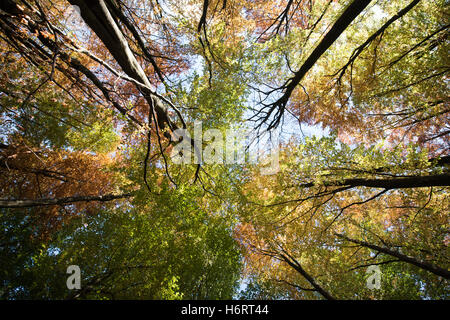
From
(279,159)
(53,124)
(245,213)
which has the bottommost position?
(245,213)

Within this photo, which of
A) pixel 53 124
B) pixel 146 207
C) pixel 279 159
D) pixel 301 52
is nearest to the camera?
pixel 146 207

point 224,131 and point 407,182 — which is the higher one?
point 224,131

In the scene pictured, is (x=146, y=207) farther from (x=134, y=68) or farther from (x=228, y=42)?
(x=228, y=42)

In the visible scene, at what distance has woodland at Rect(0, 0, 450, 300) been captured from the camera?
10.9 ft

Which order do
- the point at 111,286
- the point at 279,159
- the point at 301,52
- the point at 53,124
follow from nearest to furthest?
the point at 111,286 < the point at 301,52 < the point at 279,159 < the point at 53,124

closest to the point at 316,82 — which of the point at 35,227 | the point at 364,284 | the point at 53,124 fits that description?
the point at 364,284

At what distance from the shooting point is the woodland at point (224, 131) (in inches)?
130

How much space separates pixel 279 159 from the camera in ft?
20.3

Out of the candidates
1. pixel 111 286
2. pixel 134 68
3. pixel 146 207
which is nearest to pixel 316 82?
pixel 134 68

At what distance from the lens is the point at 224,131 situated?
5.11 meters

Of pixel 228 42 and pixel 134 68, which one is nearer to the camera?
pixel 134 68

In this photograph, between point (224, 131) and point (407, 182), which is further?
point (224, 131)
